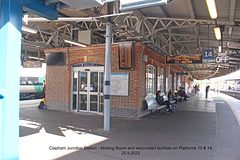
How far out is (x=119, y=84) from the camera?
31.3 feet

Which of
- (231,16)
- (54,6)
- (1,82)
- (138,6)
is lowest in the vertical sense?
(1,82)

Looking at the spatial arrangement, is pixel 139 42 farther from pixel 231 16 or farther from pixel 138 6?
pixel 138 6

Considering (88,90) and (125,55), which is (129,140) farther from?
(88,90)

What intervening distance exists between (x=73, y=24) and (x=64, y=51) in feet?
5.80

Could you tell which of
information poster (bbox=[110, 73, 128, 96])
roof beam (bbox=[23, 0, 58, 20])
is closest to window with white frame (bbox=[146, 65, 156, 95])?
information poster (bbox=[110, 73, 128, 96])

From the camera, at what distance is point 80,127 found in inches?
290

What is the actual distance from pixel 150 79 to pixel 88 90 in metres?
3.69

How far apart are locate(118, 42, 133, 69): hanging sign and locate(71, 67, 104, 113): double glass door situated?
1474 mm

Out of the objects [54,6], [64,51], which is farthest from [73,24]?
[54,6]

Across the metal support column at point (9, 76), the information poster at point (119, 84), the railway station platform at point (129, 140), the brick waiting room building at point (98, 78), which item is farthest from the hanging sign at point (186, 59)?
the metal support column at point (9, 76)

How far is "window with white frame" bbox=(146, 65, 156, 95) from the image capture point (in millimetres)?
10766

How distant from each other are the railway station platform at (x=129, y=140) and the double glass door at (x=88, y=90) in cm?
218

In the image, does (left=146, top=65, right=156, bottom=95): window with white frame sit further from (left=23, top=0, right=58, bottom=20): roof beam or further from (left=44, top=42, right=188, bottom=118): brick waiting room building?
(left=23, top=0, right=58, bottom=20): roof beam

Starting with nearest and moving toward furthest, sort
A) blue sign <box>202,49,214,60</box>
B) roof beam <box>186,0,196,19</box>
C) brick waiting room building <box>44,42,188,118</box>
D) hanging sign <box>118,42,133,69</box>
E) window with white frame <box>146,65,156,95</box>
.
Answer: roof beam <box>186,0,196,19</box> → hanging sign <box>118,42,133,69</box> → brick waiting room building <box>44,42,188,118</box> → blue sign <box>202,49,214,60</box> → window with white frame <box>146,65,156,95</box>
